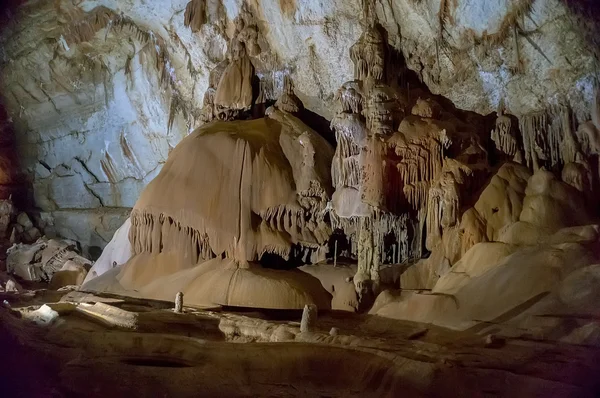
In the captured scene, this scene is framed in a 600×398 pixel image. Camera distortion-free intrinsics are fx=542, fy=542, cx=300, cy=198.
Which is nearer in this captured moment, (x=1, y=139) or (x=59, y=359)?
(x=59, y=359)

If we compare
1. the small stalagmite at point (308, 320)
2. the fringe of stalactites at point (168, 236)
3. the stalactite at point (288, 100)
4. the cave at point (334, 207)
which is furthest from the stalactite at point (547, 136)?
the fringe of stalactites at point (168, 236)

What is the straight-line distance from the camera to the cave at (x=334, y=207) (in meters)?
5.25

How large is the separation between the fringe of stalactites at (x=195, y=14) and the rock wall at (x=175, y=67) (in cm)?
5

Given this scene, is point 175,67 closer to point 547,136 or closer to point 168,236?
point 168,236

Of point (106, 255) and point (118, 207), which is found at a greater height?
point (118, 207)

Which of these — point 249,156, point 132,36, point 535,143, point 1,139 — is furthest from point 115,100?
point 535,143

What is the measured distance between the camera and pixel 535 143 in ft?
33.9

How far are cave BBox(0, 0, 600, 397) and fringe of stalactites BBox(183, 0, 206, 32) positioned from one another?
0.04m

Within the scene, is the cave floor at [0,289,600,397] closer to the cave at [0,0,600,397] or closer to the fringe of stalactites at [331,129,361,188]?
the cave at [0,0,600,397]

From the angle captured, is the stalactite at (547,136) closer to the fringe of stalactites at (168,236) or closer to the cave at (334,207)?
the cave at (334,207)

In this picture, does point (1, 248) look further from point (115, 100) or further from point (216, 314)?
point (216, 314)

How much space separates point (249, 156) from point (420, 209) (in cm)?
368

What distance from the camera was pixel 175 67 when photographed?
1575 cm

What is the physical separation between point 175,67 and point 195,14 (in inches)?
102
